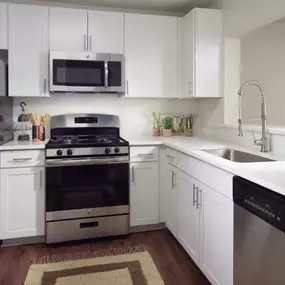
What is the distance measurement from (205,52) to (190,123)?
2.84 ft

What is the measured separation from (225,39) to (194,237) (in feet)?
6.08

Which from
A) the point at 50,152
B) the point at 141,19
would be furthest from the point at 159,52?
the point at 50,152

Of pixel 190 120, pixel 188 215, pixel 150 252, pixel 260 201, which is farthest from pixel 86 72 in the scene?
pixel 260 201

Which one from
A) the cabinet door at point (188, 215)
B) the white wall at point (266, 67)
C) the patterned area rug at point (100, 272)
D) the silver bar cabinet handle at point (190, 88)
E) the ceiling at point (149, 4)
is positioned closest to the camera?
the patterned area rug at point (100, 272)

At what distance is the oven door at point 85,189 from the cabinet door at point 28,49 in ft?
2.71

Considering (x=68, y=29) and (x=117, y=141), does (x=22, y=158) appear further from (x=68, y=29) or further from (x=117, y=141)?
(x=68, y=29)

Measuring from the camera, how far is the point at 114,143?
9.37ft

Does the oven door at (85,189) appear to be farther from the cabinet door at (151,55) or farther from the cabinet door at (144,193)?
the cabinet door at (151,55)

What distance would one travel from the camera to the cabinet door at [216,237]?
1752 mm

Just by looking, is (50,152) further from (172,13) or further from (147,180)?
(172,13)

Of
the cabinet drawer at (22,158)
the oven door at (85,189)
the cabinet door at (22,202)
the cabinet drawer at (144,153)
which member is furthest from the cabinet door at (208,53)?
the cabinet door at (22,202)

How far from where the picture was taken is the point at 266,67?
346 cm

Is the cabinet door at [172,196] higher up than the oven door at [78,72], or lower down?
lower down

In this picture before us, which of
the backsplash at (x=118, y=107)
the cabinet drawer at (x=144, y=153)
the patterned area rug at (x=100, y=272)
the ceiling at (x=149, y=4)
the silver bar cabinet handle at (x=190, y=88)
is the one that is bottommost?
the patterned area rug at (x=100, y=272)
